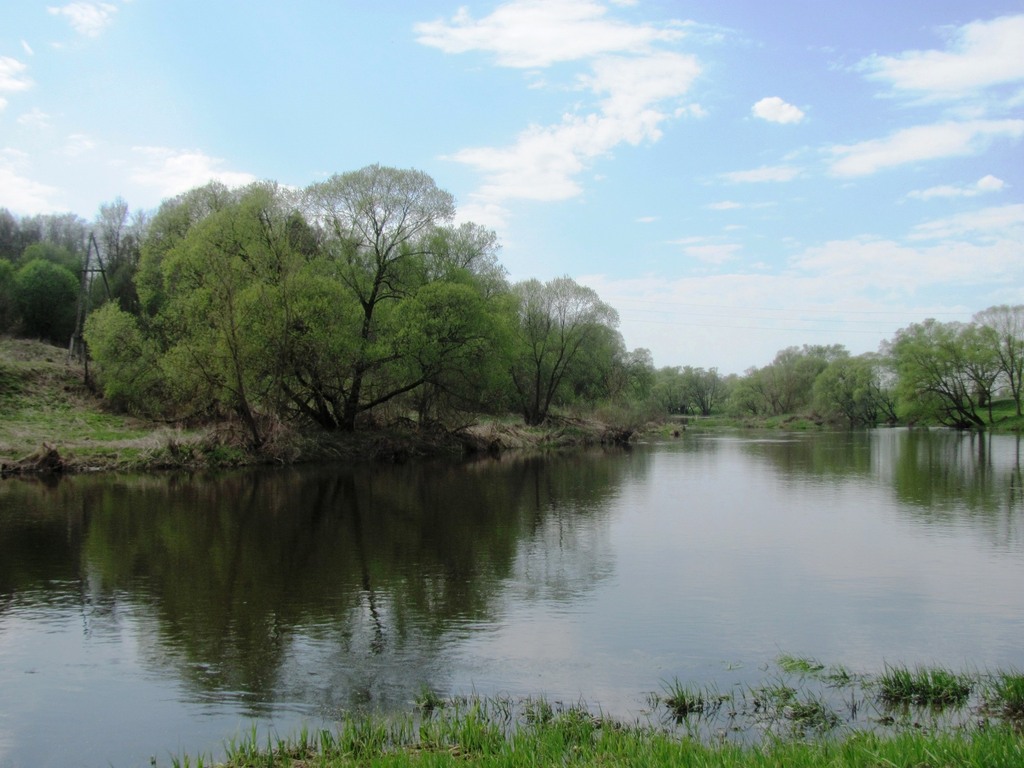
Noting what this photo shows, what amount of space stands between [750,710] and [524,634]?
3517mm

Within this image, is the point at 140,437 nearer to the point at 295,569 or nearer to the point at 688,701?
the point at 295,569

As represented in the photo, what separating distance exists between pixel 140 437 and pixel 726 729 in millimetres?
32426

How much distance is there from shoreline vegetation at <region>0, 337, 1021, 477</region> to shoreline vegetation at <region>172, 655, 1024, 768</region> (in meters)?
26.6

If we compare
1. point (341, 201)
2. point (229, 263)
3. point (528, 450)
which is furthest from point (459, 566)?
point (528, 450)

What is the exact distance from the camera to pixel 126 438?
3372cm

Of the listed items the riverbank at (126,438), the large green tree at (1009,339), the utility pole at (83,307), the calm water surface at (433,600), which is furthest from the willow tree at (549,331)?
the large green tree at (1009,339)

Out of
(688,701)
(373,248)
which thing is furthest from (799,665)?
(373,248)

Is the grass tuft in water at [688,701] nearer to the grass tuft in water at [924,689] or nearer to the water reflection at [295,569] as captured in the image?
the grass tuft in water at [924,689]

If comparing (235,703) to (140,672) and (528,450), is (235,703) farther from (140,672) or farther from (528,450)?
(528,450)

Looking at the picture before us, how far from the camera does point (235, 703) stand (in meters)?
8.12

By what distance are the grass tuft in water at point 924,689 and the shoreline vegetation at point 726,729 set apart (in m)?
0.01

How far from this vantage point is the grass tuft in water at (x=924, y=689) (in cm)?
800

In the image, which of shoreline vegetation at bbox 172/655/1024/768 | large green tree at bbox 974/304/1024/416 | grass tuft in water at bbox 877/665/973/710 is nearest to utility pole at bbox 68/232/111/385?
shoreline vegetation at bbox 172/655/1024/768

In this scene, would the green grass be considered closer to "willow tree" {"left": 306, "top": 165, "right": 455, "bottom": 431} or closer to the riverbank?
the riverbank
